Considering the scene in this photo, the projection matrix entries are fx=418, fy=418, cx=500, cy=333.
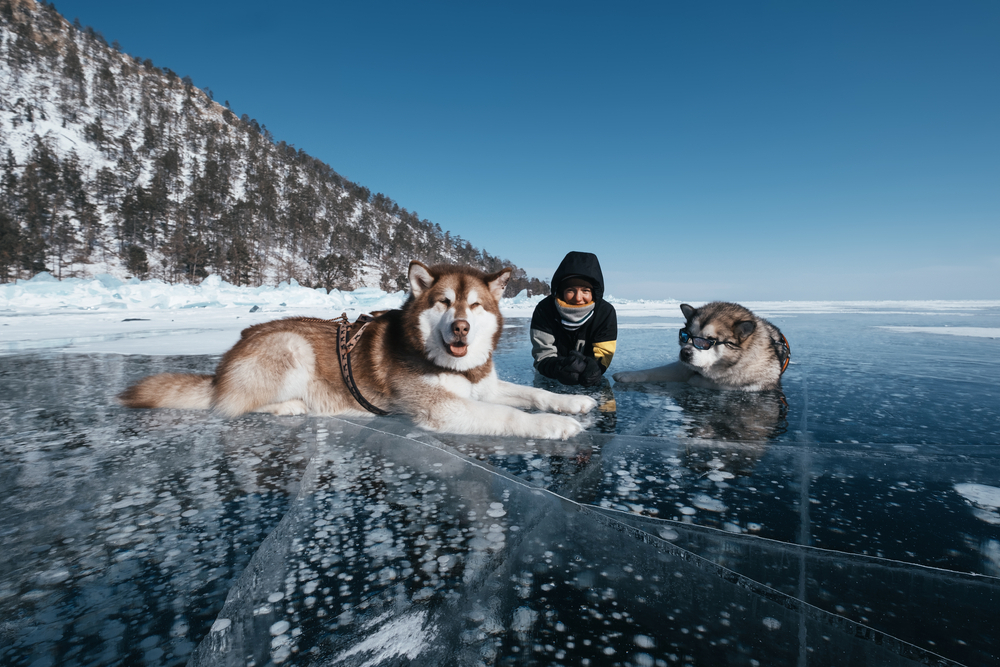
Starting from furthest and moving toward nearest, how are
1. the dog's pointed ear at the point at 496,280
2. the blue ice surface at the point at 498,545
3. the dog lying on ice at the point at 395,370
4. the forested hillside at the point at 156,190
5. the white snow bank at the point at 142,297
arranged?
the forested hillside at the point at 156,190 < the white snow bank at the point at 142,297 < the dog's pointed ear at the point at 496,280 < the dog lying on ice at the point at 395,370 < the blue ice surface at the point at 498,545

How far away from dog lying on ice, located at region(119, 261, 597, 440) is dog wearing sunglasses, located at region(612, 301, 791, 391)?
5.36ft

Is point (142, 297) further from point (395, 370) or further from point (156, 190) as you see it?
point (156, 190)

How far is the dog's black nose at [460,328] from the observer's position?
2.72m

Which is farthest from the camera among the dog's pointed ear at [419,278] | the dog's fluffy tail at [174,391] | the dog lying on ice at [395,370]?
the dog's fluffy tail at [174,391]

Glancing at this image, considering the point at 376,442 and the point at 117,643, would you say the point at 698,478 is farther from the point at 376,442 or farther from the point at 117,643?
the point at 117,643

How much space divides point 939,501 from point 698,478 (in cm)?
91

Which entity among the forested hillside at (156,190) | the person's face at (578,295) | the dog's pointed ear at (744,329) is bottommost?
the dog's pointed ear at (744,329)

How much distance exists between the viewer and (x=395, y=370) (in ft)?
10.0

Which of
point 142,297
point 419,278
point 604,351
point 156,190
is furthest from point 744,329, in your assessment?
point 156,190

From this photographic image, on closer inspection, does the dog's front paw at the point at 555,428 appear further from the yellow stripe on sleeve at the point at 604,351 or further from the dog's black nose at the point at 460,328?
the yellow stripe on sleeve at the point at 604,351

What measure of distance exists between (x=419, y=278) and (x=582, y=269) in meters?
2.30

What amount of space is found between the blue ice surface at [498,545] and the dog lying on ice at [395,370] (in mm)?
305

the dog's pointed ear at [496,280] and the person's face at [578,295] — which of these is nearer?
the dog's pointed ear at [496,280]

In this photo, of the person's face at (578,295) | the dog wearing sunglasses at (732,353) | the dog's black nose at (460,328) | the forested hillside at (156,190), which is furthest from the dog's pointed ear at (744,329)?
the forested hillside at (156,190)
